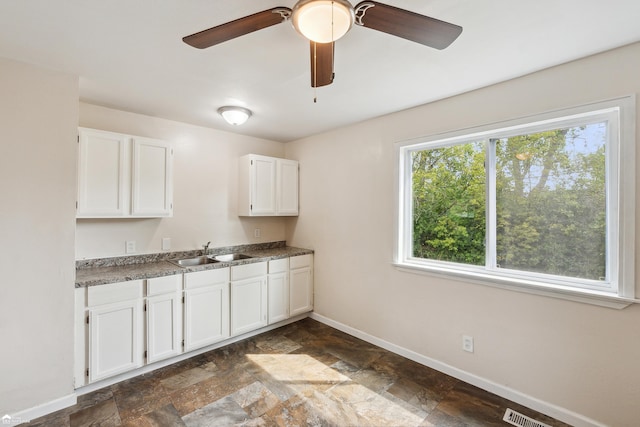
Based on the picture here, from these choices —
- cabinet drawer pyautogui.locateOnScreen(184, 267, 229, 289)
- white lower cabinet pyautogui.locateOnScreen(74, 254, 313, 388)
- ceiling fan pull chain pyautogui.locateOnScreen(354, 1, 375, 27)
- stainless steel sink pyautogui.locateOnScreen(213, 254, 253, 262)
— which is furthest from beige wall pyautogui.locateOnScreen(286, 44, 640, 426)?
ceiling fan pull chain pyautogui.locateOnScreen(354, 1, 375, 27)

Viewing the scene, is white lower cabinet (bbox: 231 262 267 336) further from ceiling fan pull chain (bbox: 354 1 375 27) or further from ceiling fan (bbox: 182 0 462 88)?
ceiling fan pull chain (bbox: 354 1 375 27)

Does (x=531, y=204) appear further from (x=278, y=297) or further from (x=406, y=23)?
(x=278, y=297)

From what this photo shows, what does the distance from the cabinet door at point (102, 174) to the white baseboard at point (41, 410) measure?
4.45ft

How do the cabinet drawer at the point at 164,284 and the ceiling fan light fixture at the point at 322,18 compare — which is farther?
the cabinet drawer at the point at 164,284

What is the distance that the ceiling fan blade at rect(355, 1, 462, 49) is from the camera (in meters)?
1.16

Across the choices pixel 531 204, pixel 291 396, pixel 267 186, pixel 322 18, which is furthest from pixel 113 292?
pixel 531 204

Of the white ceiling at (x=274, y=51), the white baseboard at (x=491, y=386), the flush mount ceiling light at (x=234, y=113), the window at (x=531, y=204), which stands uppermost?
the white ceiling at (x=274, y=51)

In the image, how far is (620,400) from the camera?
5.82 feet

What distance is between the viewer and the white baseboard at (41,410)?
1.92 m

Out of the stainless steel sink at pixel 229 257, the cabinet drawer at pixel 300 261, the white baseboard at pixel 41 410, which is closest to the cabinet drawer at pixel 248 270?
the stainless steel sink at pixel 229 257

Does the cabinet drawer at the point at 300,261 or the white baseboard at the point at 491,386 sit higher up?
the cabinet drawer at the point at 300,261

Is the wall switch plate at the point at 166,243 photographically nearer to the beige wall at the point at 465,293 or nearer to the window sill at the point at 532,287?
the beige wall at the point at 465,293

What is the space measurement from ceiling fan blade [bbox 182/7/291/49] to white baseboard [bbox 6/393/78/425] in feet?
8.37

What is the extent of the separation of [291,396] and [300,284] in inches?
61.1
